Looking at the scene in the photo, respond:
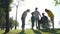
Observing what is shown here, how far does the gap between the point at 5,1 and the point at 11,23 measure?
1.17 meters

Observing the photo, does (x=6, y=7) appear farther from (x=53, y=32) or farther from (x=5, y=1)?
(x=53, y=32)

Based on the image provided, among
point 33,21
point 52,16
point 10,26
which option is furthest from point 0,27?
point 52,16

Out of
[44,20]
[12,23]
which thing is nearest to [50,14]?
[44,20]

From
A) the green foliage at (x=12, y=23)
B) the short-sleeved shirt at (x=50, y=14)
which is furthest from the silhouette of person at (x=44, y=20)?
the green foliage at (x=12, y=23)

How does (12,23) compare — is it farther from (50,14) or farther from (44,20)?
(50,14)

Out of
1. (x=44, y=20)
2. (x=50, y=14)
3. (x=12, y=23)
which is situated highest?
(x=50, y=14)

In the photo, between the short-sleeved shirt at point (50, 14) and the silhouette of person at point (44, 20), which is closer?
the silhouette of person at point (44, 20)

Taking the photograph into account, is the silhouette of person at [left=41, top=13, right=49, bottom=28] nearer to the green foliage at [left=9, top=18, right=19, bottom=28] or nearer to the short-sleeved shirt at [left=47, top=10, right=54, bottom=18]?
the short-sleeved shirt at [left=47, top=10, right=54, bottom=18]

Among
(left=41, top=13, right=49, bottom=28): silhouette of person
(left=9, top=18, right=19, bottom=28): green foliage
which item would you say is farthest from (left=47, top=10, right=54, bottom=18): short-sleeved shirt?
(left=9, top=18, right=19, bottom=28): green foliage

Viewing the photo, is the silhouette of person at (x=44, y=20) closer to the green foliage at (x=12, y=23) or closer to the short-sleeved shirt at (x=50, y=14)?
the short-sleeved shirt at (x=50, y=14)

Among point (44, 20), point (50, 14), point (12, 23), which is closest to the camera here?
point (44, 20)

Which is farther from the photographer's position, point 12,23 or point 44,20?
point 12,23

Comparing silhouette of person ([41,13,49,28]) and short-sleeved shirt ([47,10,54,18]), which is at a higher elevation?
short-sleeved shirt ([47,10,54,18])

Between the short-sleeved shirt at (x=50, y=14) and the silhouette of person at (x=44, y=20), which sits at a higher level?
the short-sleeved shirt at (x=50, y=14)
